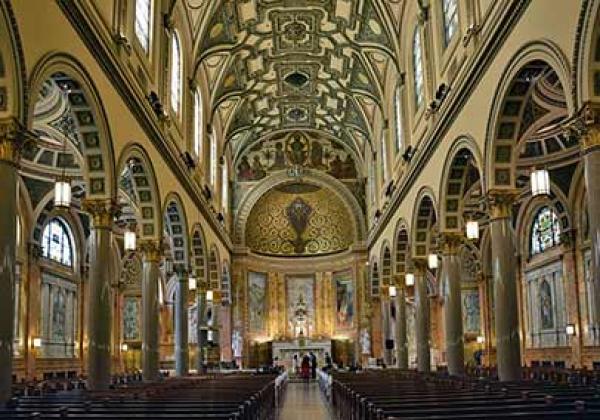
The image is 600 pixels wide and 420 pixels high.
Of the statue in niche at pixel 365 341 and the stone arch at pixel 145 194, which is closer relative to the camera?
the stone arch at pixel 145 194

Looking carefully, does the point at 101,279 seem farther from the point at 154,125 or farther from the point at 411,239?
the point at 411,239

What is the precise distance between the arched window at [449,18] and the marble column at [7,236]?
43.3ft

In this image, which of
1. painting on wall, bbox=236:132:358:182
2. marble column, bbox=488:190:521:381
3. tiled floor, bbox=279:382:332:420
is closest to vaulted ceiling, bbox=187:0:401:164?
painting on wall, bbox=236:132:358:182

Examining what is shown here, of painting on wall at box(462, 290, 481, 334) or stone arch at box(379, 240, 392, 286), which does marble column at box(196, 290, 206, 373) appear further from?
painting on wall at box(462, 290, 481, 334)

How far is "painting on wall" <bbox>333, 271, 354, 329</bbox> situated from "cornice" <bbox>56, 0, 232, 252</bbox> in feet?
71.0

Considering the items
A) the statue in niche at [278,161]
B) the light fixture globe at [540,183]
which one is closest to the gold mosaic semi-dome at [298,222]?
the statue in niche at [278,161]

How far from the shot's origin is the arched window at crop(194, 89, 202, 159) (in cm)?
3161

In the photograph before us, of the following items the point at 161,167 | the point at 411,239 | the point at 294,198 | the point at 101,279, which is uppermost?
the point at 294,198

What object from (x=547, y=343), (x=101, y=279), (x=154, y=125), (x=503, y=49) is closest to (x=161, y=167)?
(x=154, y=125)

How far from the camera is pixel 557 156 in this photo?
91.5 feet

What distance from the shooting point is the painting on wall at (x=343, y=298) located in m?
47.9

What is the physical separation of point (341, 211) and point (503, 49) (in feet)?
108

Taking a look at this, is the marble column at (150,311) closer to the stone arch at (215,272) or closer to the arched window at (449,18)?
the arched window at (449,18)

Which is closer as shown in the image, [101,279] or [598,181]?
[598,181]
